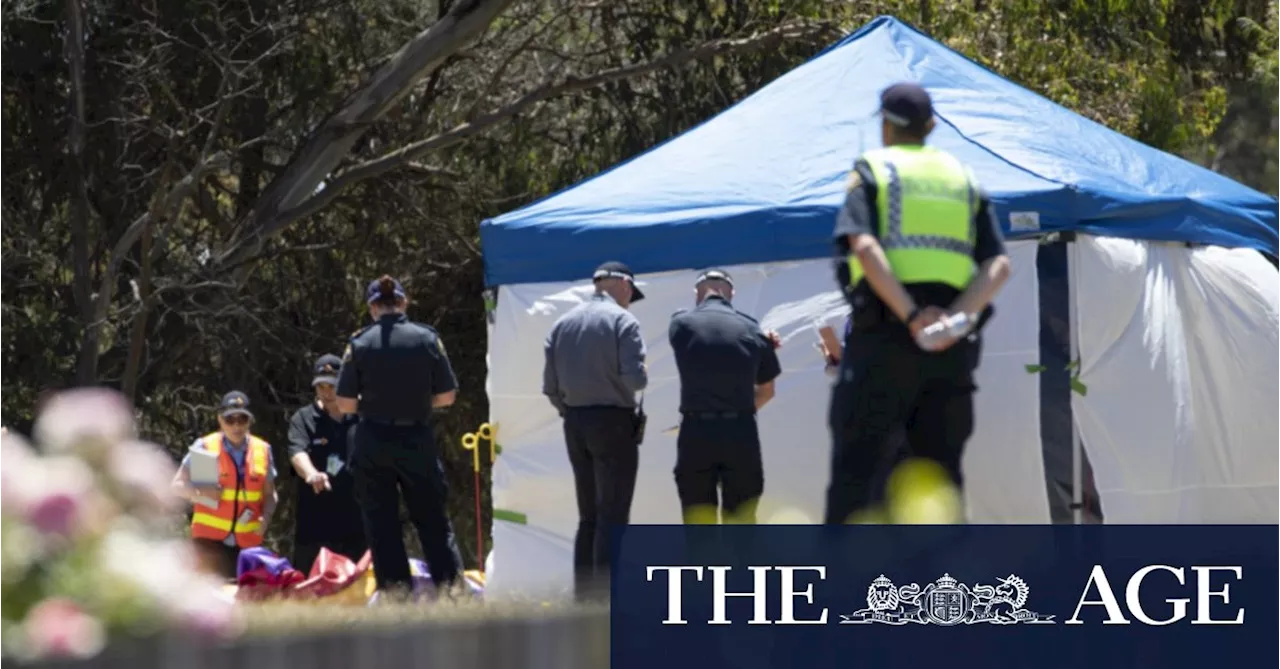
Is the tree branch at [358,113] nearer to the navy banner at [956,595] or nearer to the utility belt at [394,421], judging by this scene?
the utility belt at [394,421]

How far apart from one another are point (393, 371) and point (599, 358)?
0.91 meters

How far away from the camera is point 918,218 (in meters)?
5.65

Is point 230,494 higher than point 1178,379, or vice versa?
point 1178,379

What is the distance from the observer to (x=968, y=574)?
477cm

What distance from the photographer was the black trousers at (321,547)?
34.1ft

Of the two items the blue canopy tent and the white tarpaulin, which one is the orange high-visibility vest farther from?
the blue canopy tent

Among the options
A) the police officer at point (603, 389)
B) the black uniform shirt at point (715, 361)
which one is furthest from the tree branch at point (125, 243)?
the black uniform shirt at point (715, 361)

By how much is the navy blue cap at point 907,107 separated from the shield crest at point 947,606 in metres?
1.66

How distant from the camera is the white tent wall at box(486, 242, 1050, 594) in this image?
929 cm

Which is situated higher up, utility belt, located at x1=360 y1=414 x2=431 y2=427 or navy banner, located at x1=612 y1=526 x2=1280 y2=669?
utility belt, located at x1=360 y1=414 x2=431 y2=427

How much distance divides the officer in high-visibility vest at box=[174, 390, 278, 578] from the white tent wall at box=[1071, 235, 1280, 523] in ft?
13.6

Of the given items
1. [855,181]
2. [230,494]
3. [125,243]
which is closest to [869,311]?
[855,181]

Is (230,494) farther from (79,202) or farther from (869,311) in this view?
(79,202)

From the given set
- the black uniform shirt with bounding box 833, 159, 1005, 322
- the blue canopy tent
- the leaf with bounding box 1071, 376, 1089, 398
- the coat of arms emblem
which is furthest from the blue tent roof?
the coat of arms emblem
